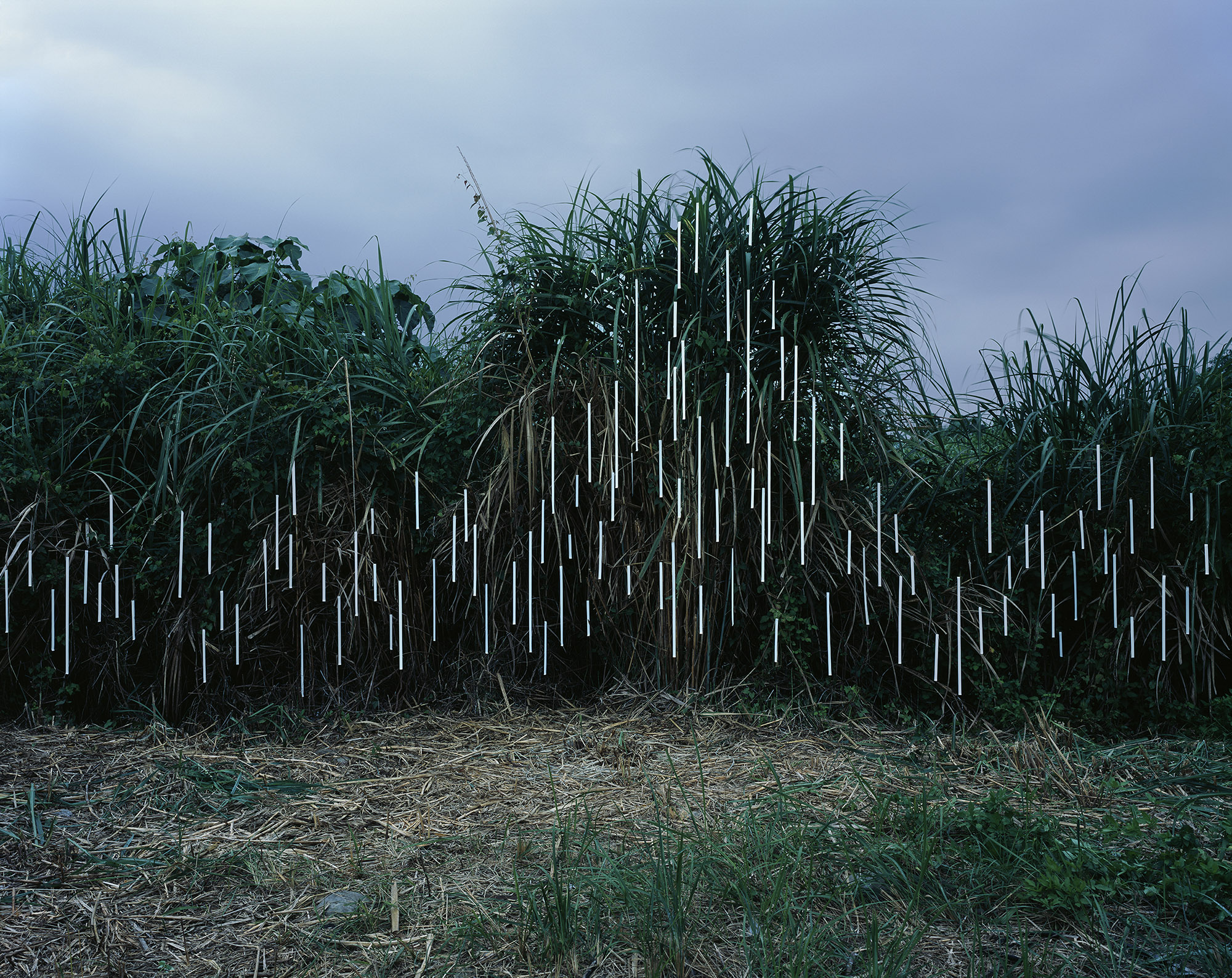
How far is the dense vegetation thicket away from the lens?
2.79 meters

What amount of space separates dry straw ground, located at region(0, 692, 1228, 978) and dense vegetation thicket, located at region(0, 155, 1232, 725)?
0.26m

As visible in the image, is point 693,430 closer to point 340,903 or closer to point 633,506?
point 633,506

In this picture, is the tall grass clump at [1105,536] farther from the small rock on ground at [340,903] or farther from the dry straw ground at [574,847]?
the small rock on ground at [340,903]

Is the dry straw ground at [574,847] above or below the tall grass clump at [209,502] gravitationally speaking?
below

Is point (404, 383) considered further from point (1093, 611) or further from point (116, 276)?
point (1093, 611)

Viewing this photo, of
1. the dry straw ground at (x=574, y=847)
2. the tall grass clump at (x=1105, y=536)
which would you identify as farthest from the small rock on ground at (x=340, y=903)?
the tall grass clump at (x=1105, y=536)

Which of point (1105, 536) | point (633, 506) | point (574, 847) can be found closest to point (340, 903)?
point (574, 847)

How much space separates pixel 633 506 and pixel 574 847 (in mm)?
1272

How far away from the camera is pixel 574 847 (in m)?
1.80

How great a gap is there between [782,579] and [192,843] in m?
1.77

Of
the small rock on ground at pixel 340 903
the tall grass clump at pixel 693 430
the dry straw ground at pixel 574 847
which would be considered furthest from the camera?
the tall grass clump at pixel 693 430

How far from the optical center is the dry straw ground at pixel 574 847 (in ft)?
4.72

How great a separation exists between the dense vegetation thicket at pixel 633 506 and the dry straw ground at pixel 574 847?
262mm

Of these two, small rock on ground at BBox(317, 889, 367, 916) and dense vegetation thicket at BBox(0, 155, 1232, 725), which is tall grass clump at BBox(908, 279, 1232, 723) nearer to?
dense vegetation thicket at BBox(0, 155, 1232, 725)
